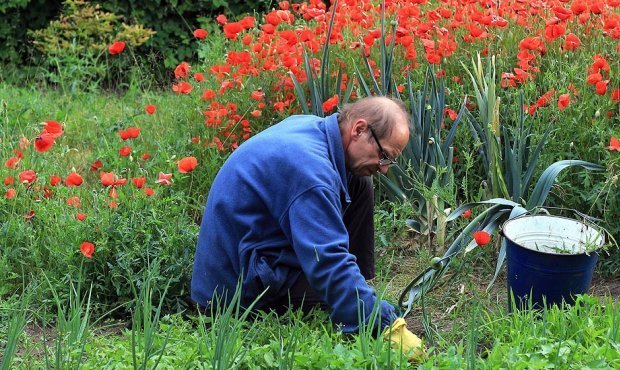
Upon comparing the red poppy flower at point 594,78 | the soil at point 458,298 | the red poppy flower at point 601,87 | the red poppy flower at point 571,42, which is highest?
the red poppy flower at point 571,42

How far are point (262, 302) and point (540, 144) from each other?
51.4 inches

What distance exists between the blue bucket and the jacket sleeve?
0.59 meters

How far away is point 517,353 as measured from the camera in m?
2.73

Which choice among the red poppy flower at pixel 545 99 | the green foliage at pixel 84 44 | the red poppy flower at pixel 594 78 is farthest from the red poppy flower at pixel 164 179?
the green foliage at pixel 84 44

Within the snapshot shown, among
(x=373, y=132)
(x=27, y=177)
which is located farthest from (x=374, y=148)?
(x=27, y=177)

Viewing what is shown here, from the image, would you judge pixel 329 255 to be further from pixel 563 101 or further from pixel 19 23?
pixel 19 23

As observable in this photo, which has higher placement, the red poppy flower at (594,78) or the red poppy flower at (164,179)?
the red poppy flower at (594,78)

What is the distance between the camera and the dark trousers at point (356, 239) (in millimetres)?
3434

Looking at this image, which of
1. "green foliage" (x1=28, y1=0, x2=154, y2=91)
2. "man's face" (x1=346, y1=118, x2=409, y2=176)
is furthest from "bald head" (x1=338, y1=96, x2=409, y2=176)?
"green foliage" (x1=28, y1=0, x2=154, y2=91)

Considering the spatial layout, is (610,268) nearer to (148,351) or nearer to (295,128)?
(295,128)

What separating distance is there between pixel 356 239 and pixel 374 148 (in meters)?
0.61

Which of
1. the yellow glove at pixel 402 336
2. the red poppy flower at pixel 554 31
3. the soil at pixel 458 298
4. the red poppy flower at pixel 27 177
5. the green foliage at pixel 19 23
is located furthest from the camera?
the green foliage at pixel 19 23

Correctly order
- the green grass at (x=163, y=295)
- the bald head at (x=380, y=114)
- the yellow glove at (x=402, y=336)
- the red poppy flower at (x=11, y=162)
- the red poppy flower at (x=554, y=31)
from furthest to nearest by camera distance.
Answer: the red poppy flower at (x=554, y=31)
the red poppy flower at (x=11, y=162)
the bald head at (x=380, y=114)
the yellow glove at (x=402, y=336)
the green grass at (x=163, y=295)

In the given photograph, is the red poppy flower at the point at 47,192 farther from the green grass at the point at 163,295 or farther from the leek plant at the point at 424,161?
the leek plant at the point at 424,161
